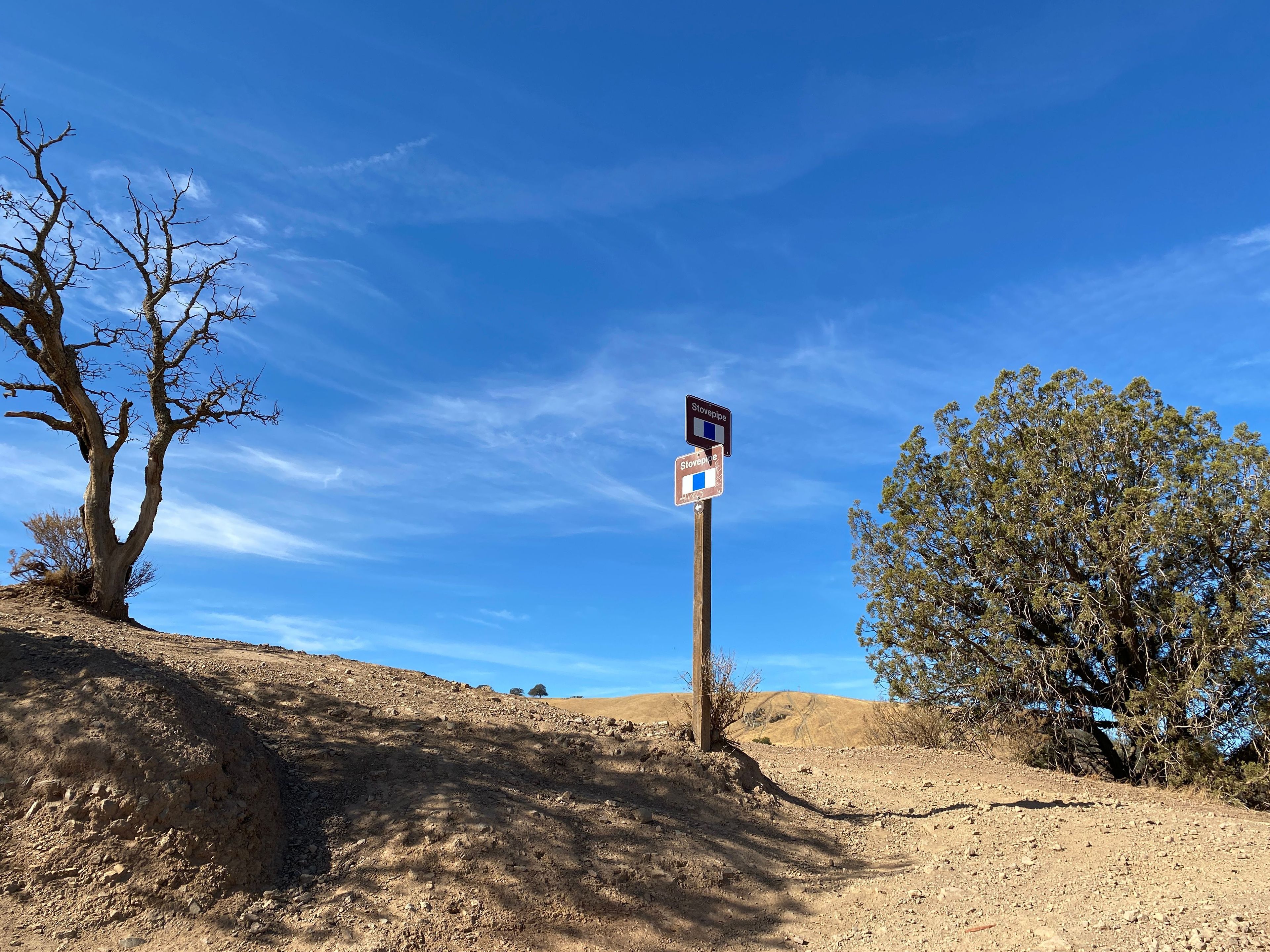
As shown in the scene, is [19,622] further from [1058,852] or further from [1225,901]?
[1225,901]

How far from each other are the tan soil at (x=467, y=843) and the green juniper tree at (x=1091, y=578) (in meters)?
4.19

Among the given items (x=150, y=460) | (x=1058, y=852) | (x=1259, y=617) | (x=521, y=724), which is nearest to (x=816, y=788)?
(x=1058, y=852)

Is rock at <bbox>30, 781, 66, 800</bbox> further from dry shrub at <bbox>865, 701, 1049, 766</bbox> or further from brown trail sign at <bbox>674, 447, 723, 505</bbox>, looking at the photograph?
dry shrub at <bbox>865, 701, 1049, 766</bbox>

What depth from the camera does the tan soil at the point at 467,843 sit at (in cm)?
505

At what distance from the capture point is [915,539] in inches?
575

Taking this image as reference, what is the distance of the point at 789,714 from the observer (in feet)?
89.7

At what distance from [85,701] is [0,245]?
9.24 meters

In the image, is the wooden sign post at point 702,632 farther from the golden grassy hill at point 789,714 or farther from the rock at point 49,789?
the rock at point 49,789

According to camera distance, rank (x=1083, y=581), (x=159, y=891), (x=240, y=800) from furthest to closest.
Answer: (x=1083, y=581), (x=240, y=800), (x=159, y=891)

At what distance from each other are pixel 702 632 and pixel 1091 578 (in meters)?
8.09

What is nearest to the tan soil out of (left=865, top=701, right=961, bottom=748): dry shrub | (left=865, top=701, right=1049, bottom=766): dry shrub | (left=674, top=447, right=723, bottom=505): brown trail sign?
(left=674, top=447, right=723, bottom=505): brown trail sign

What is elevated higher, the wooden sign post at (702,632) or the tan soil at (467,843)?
the wooden sign post at (702,632)

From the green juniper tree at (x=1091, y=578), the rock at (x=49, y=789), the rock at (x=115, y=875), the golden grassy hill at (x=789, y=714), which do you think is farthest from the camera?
the golden grassy hill at (x=789, y=714)

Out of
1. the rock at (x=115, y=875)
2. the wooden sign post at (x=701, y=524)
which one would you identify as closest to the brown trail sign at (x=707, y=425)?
the wooden sign post at (x=701, y=524)
